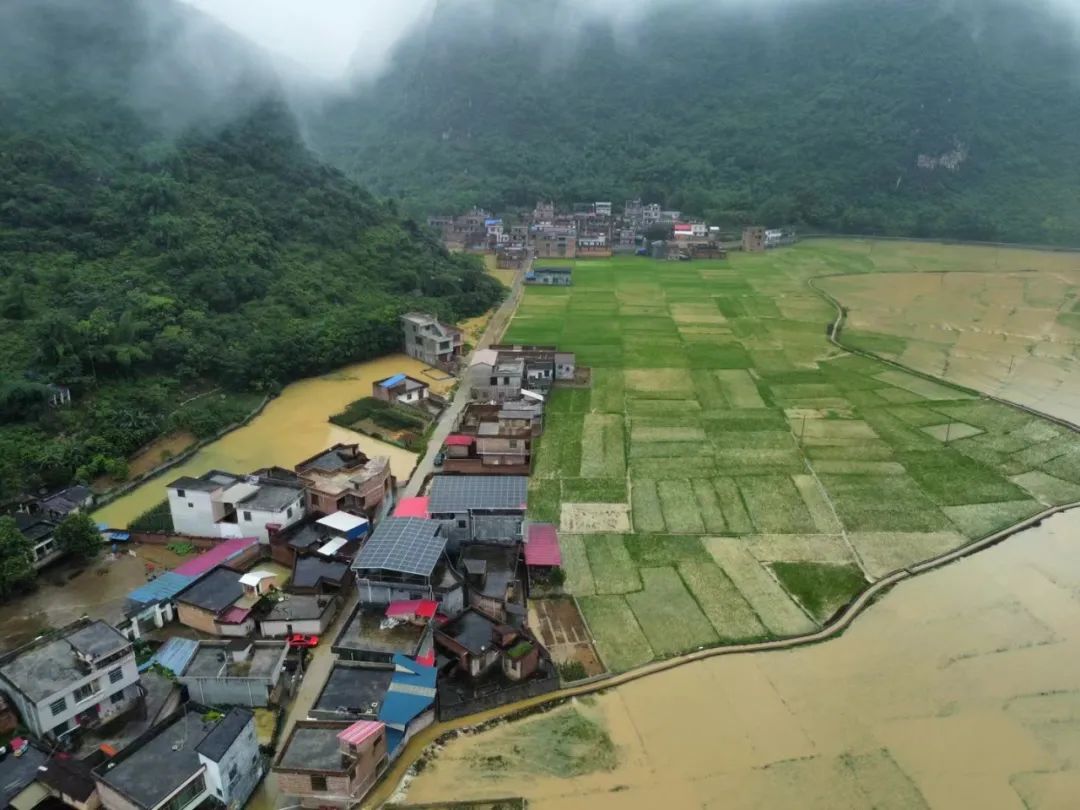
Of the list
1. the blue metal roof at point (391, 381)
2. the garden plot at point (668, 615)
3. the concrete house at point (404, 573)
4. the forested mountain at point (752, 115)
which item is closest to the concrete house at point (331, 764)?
the concrete house at point (404, 573)

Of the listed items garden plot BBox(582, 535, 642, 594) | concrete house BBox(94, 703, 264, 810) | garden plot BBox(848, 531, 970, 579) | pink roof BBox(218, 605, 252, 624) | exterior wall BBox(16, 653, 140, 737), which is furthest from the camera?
garden plot BBox(848, 531, 970, 579)

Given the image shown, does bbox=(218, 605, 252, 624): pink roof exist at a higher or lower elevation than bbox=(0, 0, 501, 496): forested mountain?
lower

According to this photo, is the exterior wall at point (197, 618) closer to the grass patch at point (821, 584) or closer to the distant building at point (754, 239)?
the grass patch at point (821, 584)

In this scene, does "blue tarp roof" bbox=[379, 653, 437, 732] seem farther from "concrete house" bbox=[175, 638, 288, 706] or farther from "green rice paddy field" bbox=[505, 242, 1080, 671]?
"green rice paddy field" bbox=[505, 242, 1080, 671]

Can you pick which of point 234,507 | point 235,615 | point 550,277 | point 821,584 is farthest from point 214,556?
point 550,277

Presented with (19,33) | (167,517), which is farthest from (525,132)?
(167,517)

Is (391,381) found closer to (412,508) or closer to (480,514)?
(412,508)

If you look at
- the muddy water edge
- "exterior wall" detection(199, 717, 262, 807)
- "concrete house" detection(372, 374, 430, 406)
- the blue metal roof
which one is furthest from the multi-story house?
A: the blue metal roof
